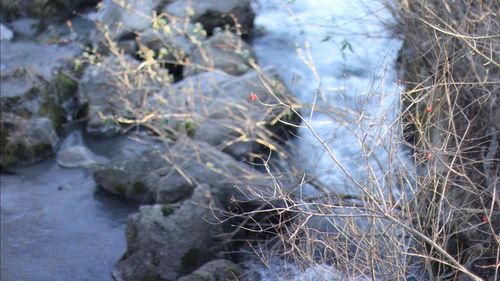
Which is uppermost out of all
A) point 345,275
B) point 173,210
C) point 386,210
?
point 386,210

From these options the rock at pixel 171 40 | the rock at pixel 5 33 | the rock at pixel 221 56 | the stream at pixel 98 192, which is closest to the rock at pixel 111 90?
the stream at pixel 98 192

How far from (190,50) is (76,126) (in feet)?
5.22

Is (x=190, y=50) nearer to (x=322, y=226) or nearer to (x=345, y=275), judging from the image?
(x=322, y=226)

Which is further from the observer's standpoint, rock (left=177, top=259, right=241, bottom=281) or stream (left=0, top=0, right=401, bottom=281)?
stream (left=0, top=0, right=401, bottom=281)

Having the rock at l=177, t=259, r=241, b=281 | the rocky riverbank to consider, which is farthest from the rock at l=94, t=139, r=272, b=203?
the rock at l=177, t=259, r=241, b=281

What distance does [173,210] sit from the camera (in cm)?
636

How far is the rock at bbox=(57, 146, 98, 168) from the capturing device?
804cm

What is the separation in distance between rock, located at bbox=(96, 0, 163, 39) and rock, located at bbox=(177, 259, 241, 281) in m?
4.56

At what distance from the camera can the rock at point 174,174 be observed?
22.6 ft

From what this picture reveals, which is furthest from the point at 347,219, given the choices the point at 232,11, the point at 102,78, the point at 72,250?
the point at 232,11

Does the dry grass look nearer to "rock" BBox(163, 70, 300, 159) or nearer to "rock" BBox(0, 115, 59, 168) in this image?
"rock" BBox(163, 70, 300, 159)

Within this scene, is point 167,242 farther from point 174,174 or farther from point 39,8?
point 39,8

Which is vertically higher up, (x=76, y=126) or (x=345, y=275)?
(x=345, y=275)

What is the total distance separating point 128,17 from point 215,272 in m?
5.08
